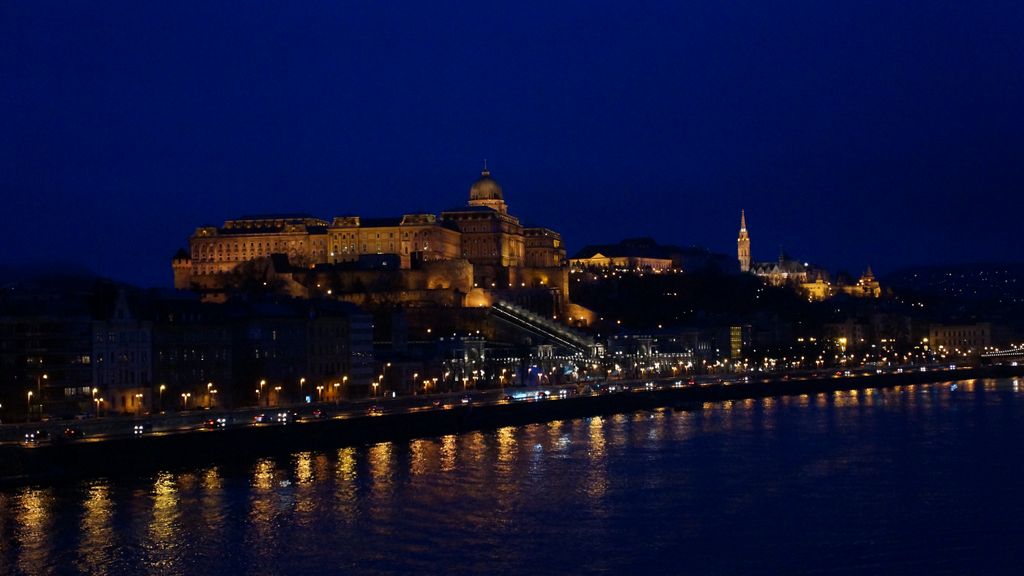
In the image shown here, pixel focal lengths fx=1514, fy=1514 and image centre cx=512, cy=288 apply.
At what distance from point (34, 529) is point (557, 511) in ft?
33.0

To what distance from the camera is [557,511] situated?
100ft

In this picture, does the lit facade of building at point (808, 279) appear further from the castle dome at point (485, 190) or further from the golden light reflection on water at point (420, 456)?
the golden light reflection on water at point (420, 456)

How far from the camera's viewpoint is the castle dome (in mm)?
113625

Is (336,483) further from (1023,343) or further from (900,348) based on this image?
(1023,343)

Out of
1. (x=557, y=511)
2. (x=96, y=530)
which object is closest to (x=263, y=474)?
(x=96, y=530)

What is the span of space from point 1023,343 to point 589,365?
65.7 metres

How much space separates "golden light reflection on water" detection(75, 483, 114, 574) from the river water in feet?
0.18

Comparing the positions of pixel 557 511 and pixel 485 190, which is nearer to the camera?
pixel 557 511

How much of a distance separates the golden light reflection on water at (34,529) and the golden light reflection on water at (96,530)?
593mm

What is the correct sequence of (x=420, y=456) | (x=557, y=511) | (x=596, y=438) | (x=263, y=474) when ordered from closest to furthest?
1. (x=557, y=511)
2. (x=263, y=474)
3. (x=420, y=456)
4. (x=596, y=438)

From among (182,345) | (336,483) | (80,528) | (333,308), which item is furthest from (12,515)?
(333,308)

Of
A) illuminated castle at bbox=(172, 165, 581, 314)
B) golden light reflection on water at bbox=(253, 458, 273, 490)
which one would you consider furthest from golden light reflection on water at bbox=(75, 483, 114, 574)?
illuminated castle at bbox=(172, 165, 581, 314)

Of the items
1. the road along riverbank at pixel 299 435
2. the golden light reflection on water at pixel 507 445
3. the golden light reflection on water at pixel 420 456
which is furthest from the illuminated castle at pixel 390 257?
the golden light reflection on water at pixel 420 456

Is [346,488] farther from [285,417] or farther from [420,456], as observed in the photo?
[285,417]
